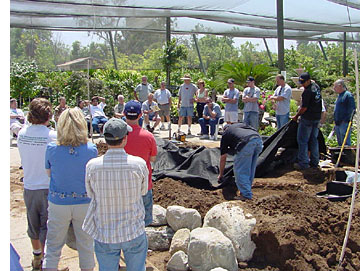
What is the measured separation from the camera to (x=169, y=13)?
15672 mm

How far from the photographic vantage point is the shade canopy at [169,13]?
1405 centimetres

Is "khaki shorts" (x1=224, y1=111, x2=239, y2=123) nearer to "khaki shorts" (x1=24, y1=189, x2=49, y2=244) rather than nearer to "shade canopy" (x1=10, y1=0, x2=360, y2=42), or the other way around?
"shade canopy" (x1=10, y1=0, x2=360, y2=42)

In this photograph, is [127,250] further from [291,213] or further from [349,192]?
[349,192]

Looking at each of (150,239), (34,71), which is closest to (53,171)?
(150,239)

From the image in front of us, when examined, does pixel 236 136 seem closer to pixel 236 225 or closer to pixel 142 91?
pixel 236 225

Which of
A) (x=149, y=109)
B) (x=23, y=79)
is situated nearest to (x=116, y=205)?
(x=149, y=109)

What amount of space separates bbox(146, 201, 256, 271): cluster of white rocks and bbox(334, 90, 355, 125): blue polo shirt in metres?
4.64

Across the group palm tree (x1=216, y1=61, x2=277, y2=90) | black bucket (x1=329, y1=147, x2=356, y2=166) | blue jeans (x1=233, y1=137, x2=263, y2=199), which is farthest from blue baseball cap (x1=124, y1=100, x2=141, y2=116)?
palm tree (x1=216, y1=61, x2=277, y2=90)

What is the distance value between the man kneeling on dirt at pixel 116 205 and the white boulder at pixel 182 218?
187 centimetres

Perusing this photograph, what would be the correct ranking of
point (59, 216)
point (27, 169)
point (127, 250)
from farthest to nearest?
point (27, 169) → point (59, 216) → point (127, 250)

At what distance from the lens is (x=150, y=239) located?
→ 4.90m

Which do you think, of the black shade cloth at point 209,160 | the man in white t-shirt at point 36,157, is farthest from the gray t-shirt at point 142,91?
the man in white t-shirt at point 36,157

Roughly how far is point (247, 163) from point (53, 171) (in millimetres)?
3080

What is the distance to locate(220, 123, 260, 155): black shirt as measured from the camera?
5676 mm
